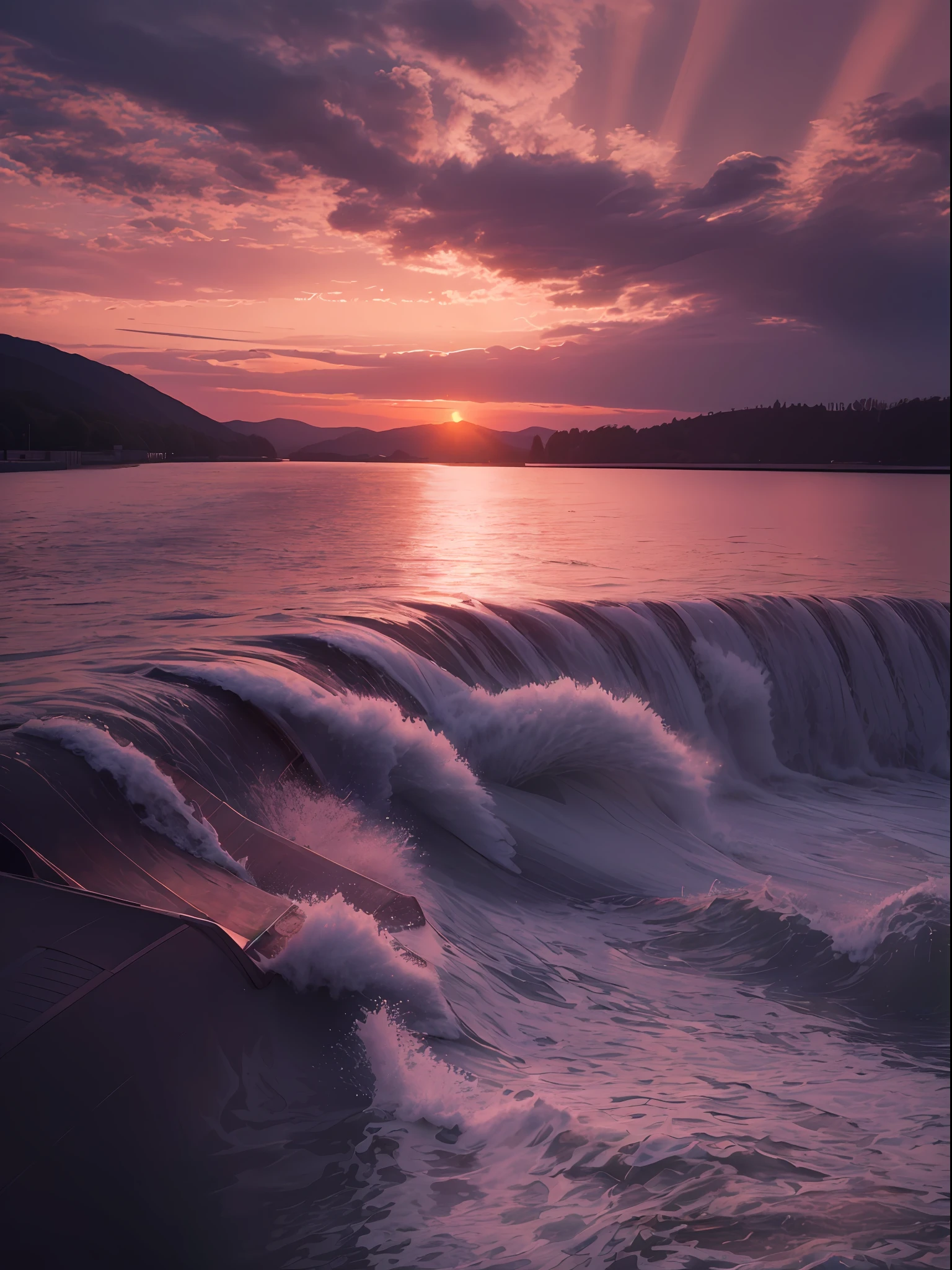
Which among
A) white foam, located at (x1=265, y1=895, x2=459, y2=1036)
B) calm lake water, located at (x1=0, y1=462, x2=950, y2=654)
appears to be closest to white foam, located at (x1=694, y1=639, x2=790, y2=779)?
calm lake water, located at (x1=0, y1=462, x2=950, y2=654)

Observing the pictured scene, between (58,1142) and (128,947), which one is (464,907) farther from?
(58,1142)

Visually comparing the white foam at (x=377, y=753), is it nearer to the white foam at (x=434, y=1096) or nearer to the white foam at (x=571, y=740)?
the white foam at (x=571, y=740)

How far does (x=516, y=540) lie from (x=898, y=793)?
68.8 ft

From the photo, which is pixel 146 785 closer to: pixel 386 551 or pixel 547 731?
pixel 547 731

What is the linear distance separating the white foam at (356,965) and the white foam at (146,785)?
825 millimetres

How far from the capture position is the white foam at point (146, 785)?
563 centimetres

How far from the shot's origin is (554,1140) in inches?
164

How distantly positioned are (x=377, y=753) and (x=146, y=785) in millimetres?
2668

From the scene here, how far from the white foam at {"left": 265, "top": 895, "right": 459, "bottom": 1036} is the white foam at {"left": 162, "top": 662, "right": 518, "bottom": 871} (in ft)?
9.23

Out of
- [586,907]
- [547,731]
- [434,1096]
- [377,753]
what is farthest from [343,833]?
[547,731]

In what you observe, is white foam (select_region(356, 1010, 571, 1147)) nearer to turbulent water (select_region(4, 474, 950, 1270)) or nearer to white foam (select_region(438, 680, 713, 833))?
turbulent water (select_region(4, 474, 950, 1270))

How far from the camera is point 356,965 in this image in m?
4.86

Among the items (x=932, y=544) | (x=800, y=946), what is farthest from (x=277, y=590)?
(x=932, y=544)

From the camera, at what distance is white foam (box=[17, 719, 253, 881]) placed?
222 inches
